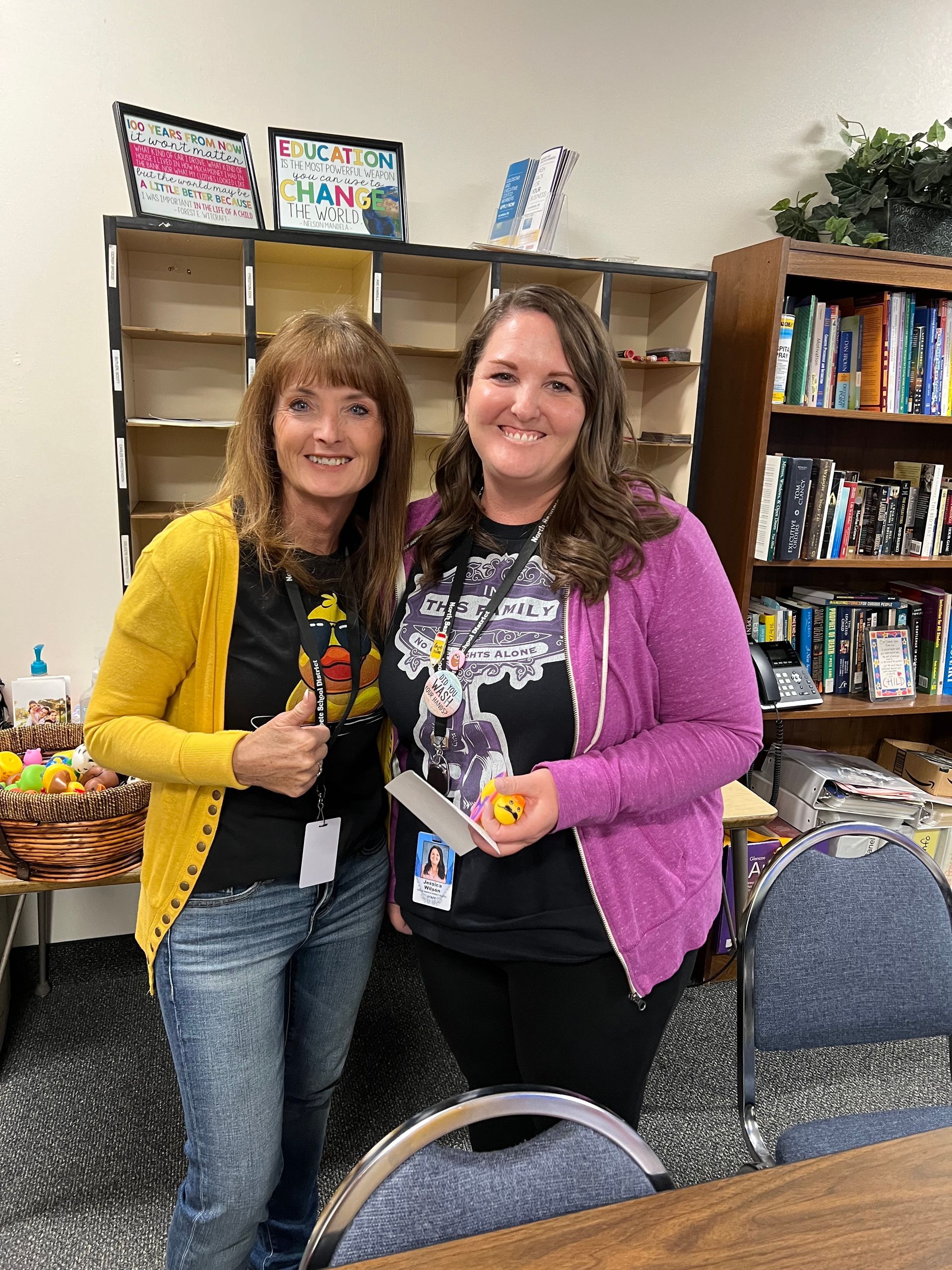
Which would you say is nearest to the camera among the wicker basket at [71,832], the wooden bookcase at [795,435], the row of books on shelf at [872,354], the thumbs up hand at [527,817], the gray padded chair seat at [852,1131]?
the thumbs up hand at [527,817]

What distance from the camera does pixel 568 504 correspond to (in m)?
1.35

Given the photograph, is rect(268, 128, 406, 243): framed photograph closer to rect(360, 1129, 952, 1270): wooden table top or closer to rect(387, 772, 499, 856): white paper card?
rect(387, 772, 499, 856): white paper card

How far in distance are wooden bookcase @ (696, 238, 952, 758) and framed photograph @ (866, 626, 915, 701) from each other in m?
0.05

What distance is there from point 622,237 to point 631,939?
96.9 inches

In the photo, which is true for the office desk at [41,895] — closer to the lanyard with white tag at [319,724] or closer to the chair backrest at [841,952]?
the lanyard with white tag at [319,724]

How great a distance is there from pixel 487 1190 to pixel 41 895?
2149 mm

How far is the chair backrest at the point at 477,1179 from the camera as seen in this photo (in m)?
0.86

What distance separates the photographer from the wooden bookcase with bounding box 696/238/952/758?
106 inches

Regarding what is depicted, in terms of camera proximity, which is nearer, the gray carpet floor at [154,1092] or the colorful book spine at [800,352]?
the gray carpet floor at [154,1092]

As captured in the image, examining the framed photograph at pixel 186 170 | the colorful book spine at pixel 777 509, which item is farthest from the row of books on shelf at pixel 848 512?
the framed photograph at pixel 186 170

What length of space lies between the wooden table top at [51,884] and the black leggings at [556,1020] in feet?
2.74

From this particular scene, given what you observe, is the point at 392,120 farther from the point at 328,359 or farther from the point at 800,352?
the point at 328,359

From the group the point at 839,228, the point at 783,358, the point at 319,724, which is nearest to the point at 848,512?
the point at 783,358

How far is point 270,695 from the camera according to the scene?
1.30 metres
